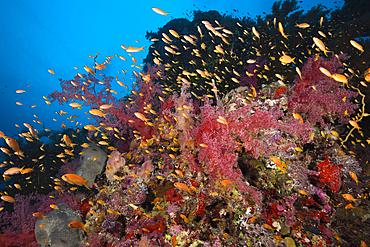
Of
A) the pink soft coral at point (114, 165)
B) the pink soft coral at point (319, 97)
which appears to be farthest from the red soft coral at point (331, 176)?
the pink soft coral at point (114, 165)

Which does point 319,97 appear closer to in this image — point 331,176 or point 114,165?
point 331,176

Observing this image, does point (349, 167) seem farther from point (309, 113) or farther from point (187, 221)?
point (187, 221)

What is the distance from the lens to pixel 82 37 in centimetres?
12962

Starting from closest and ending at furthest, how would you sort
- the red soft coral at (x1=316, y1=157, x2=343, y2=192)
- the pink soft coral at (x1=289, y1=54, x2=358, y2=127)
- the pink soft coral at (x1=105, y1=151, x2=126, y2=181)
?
the red soft coral at (x1=316, y1=157, x2=343, y2=192) < the pink soft coral at (x1=289, y1=54, x2=358, y2=127) < the pink soft coral at (x1=105, y1=151, x2=126, y2=181)

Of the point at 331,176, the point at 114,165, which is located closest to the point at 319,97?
the point at 331,176

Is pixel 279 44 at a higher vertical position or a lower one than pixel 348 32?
higher

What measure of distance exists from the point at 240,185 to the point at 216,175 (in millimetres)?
517

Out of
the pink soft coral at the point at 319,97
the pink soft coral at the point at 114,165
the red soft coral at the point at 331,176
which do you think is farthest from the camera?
the pink soft coral at the point at 114,165

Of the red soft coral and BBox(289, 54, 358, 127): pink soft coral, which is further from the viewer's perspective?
BBox(289, 54, 358, 127): pink soft coral

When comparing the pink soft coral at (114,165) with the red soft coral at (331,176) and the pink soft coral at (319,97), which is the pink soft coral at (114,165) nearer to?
the red soft coral at (331,176)

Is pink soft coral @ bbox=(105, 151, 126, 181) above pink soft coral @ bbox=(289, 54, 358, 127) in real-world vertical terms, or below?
below

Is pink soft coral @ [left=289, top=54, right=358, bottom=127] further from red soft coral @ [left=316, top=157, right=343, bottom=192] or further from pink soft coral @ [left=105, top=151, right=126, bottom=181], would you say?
pink soft coral @ [left=105, top=151, right=126, bottom=181]

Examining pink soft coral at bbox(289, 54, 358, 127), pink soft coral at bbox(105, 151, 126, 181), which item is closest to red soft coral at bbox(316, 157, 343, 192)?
pink soft coral at bbox(289, 54, 358, 127)

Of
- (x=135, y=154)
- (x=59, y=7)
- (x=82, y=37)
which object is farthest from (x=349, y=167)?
(x=82, y=37)
